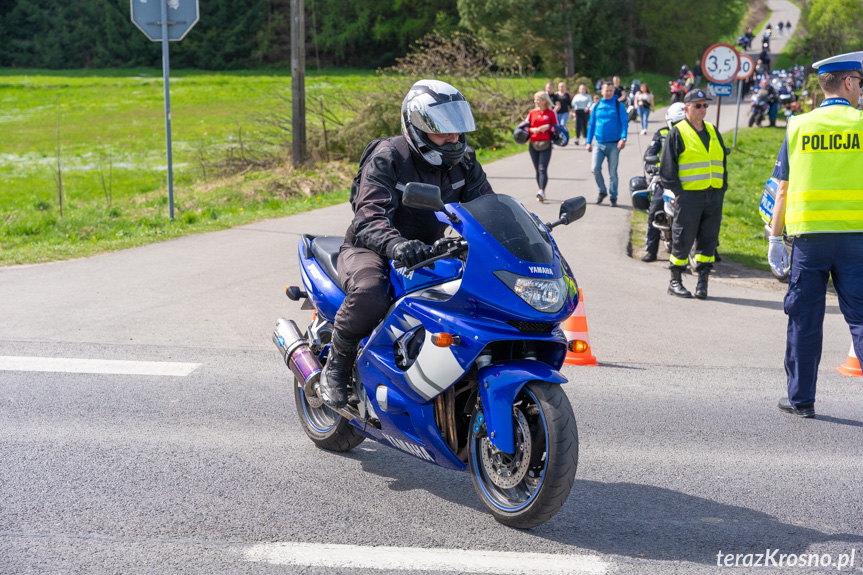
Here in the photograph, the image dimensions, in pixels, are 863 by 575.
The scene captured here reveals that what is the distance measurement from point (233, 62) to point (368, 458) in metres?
83.9

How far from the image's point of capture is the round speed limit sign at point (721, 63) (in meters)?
19.6

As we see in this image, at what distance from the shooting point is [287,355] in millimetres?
5117

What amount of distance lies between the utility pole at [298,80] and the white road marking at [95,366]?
1284 centimetres

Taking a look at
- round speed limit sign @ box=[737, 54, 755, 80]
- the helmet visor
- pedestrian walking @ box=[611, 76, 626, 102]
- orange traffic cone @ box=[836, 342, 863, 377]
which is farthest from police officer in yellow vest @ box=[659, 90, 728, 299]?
round speed limit sign @ box=[737, 54, 755, 80]

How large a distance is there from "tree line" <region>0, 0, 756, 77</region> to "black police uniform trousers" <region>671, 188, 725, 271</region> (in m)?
52.7

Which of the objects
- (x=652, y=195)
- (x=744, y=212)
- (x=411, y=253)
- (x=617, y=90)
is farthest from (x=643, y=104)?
(x=411, y=253)

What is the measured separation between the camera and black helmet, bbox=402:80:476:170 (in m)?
4.29

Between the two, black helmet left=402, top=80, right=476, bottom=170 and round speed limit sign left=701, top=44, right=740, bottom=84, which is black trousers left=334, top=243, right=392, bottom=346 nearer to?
black helmet left=402, top=80, right=476, bottom=170

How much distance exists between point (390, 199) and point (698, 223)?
625cm

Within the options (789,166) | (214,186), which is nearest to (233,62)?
(214,186)

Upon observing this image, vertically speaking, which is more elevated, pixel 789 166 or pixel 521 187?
pixel 789 166

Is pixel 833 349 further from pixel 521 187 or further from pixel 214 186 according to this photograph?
pixel 214 186

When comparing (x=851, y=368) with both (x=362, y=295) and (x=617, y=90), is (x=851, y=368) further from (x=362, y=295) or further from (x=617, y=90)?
(x=617, y=90)

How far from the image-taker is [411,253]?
12.8 ft
